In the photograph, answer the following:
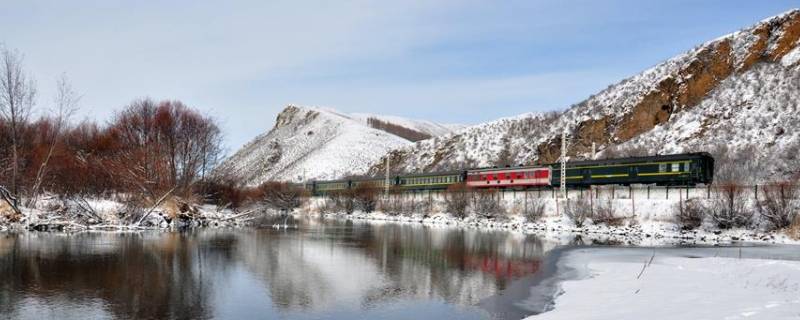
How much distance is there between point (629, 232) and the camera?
124 ft

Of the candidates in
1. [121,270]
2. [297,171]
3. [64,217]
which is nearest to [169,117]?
[64,217]

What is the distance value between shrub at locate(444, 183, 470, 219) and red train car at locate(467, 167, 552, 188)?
413 cm

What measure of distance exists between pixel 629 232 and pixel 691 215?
3.70 meters

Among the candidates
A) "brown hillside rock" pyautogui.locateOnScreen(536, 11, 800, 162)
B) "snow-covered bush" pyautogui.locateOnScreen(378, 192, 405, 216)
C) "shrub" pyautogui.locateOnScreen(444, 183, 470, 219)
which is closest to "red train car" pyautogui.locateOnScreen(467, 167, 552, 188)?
"shrub" pyautogui.locateOnScreen(444, 183, 470, 219)

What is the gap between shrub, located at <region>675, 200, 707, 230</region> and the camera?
3644cm

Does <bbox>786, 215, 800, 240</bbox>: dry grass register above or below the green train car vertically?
below

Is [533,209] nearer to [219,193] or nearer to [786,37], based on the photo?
[219,193]

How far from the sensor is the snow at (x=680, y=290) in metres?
10.9

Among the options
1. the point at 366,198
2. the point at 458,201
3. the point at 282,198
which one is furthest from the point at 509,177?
the point at 282,198

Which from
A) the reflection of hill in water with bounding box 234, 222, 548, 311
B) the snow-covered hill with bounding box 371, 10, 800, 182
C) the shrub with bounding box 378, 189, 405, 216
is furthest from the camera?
the shrub with bounding box 378, 189, 405, 216

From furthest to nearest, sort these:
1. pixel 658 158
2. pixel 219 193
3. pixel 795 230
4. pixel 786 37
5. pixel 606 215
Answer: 1. pixel 786 37
2. pixel 219 193
3. pixel 658 158
4. pixel 606 215
5. pixel 795 230

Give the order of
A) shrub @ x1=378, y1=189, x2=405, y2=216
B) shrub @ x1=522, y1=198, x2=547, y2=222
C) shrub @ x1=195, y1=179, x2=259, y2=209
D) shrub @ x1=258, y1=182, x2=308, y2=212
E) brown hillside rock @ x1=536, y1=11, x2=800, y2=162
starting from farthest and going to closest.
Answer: shrub @ x1=258, y1=182, x2=308, y2=212 → brown hillside rock @ x1=536, y1=11, x2=800, y2=162 → shrub @ x1=378, y1=189, x2=405, y2=216 → shrub @ x1=195, y1=179, x2=259, y2=209 → shrub @ x1=522, y1=198, x2=547, y2=222

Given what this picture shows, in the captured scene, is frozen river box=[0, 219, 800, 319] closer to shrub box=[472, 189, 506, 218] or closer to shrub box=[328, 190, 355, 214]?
shrub box=[472, 189, 506, 218]

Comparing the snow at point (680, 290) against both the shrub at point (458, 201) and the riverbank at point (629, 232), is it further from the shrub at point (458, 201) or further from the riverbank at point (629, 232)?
the shrub at point (458, 201)
